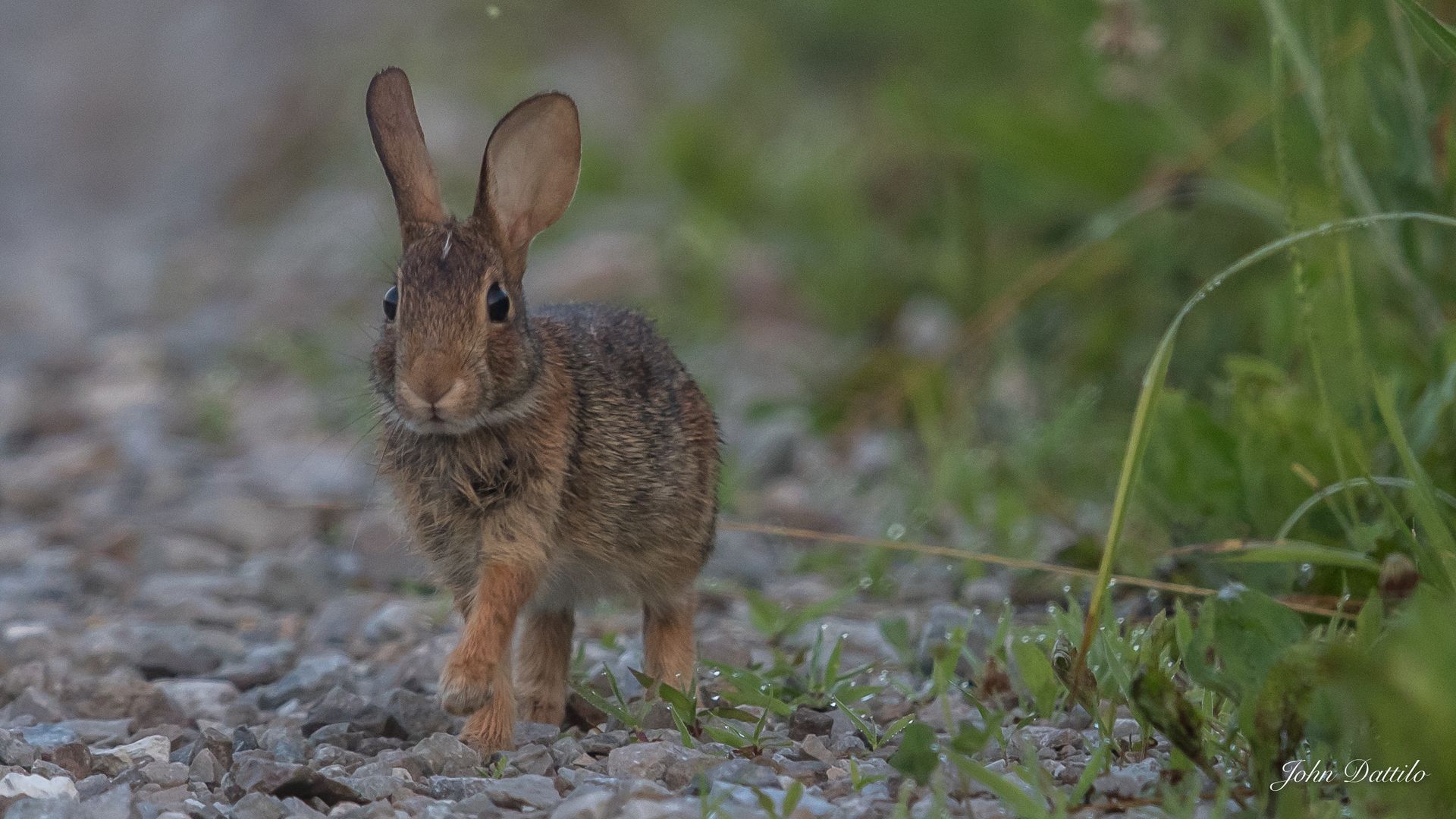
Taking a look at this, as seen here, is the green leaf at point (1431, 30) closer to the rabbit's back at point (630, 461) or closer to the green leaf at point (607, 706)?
the rabbit's back at point (630, 461)

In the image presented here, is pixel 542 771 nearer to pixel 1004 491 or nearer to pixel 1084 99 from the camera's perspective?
pixel 1004 491

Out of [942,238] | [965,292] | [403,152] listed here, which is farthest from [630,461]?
[942,238]

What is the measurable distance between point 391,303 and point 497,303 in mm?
231

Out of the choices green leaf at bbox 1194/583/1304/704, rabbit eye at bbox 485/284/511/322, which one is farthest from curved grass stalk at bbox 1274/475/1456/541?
rabbit eye at bbox 485/284/511/322

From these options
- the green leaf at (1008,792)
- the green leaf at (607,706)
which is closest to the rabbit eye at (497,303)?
the green leaf at (607,706)

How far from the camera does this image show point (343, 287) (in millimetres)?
9680

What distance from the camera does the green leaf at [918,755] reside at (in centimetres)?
253

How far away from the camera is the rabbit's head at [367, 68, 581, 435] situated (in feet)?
10.8

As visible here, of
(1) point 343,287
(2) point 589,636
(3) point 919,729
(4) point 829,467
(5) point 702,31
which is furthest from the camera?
(5) point 702,31

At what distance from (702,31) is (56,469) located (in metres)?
8.30

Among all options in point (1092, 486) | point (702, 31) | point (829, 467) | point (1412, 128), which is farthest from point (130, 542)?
point (702, 31)

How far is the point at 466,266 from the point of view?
11.1 feet

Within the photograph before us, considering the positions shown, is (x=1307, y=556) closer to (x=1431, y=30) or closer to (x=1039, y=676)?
(x=1039, y=676)

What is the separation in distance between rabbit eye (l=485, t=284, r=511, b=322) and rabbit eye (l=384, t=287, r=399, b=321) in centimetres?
19
